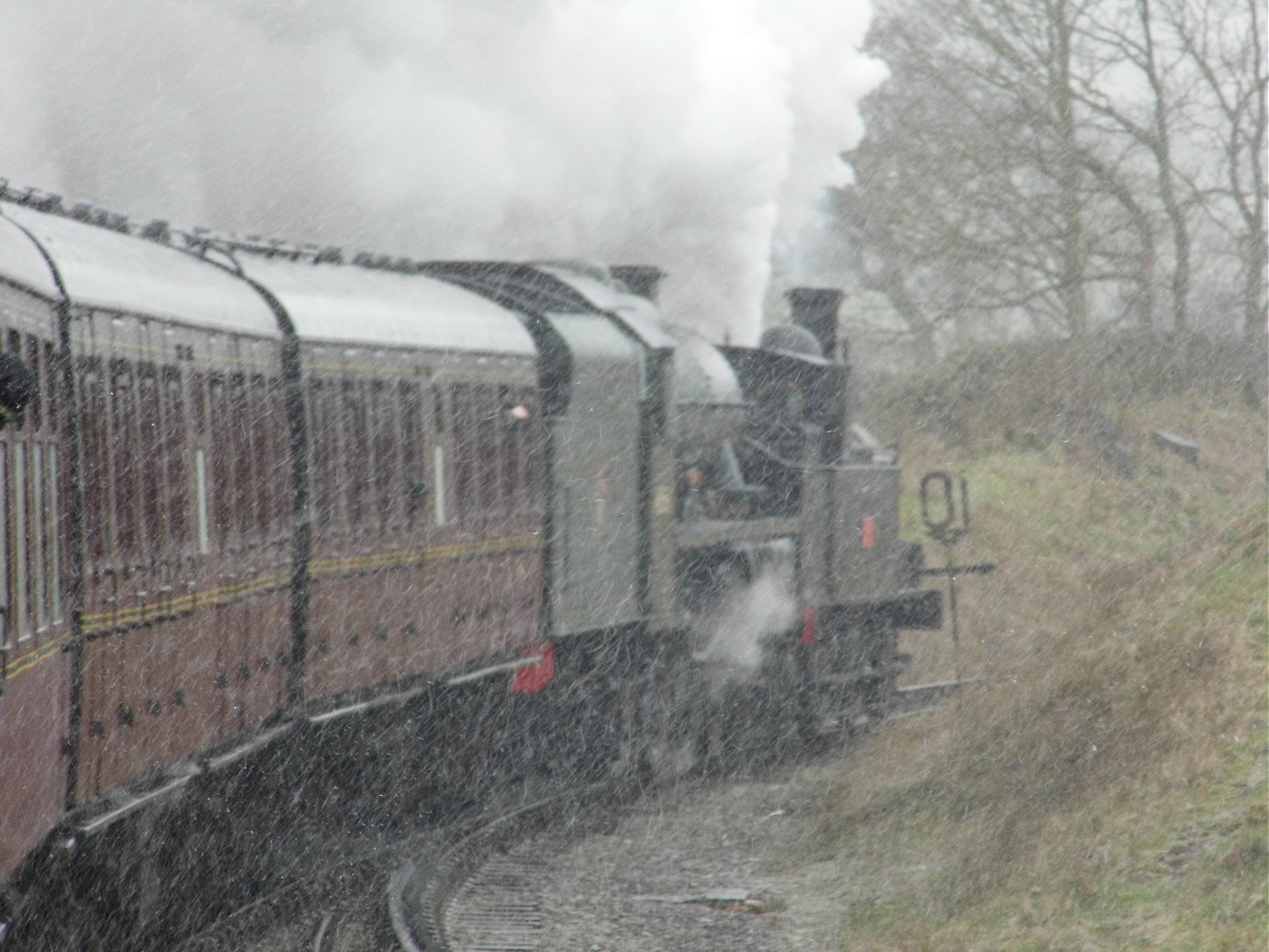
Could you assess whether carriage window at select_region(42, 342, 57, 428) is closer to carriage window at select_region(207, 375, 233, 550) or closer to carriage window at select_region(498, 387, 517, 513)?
carriage window at select_region(207, 375, 233, 550)

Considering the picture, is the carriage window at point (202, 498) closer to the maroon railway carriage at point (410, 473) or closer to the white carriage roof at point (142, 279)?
the white carriage roof at point (142, 279)

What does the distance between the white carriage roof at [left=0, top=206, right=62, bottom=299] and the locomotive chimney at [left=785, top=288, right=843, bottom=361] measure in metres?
9.18

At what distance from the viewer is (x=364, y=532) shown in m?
8.73

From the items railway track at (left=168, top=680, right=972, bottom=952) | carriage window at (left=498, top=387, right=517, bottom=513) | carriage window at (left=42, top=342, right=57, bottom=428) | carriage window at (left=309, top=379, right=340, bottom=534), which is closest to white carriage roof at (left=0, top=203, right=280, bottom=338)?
carriage window at (left=42, top=342, right=57, bottom=428)

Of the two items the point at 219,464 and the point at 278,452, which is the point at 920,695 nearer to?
the point at 278,452

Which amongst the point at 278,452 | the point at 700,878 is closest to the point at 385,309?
the point at 278,452

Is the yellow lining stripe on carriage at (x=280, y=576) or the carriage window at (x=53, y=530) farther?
the yellow lining stripe on carriage at (x=280, y=576)

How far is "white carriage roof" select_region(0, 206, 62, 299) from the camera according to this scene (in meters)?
5.00

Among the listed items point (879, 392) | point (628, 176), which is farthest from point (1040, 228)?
point (628, 176)

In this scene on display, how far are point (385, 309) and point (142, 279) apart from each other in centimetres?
268

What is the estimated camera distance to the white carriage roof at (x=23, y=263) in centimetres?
500

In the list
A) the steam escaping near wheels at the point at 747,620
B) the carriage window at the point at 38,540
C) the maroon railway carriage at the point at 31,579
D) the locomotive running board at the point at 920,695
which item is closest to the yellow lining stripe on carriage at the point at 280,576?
the maroon railway carriage at the point at 31,579

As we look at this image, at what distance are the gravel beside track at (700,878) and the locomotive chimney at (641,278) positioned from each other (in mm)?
3548

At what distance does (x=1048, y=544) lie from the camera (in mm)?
21672
